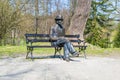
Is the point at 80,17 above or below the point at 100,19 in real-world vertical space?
above

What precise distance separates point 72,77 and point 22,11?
18.4 m

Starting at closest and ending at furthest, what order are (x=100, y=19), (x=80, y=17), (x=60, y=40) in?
(x=60, y=40)
(x=80, y=17)
(x=100, y=19)

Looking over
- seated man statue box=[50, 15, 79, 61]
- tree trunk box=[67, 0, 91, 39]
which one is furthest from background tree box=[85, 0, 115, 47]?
seated man statue box=[50, 15, 79, 61]

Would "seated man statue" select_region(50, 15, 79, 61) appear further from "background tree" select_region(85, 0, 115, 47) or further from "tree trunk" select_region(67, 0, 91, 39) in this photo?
"background tree" select_region(85, 0, 115, 47)

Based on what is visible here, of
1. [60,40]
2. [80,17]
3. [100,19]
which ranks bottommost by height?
[60,40]

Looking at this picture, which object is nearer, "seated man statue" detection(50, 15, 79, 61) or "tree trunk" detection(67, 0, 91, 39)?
"seated man statue" detection(50, 15, 79, 61)

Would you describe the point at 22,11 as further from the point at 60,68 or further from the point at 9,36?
the point at 60,68

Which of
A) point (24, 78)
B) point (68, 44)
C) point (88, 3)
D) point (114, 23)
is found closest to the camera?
point (24, 78)

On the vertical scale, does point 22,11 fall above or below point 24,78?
above

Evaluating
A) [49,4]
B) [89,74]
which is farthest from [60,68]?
[49,4]

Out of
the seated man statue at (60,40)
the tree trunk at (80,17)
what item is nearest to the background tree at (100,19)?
the tree trunk at (80,17)

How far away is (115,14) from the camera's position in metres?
40.4

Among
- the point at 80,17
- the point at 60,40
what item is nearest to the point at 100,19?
the point at 80,17

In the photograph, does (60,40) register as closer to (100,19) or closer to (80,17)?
(80,17)
